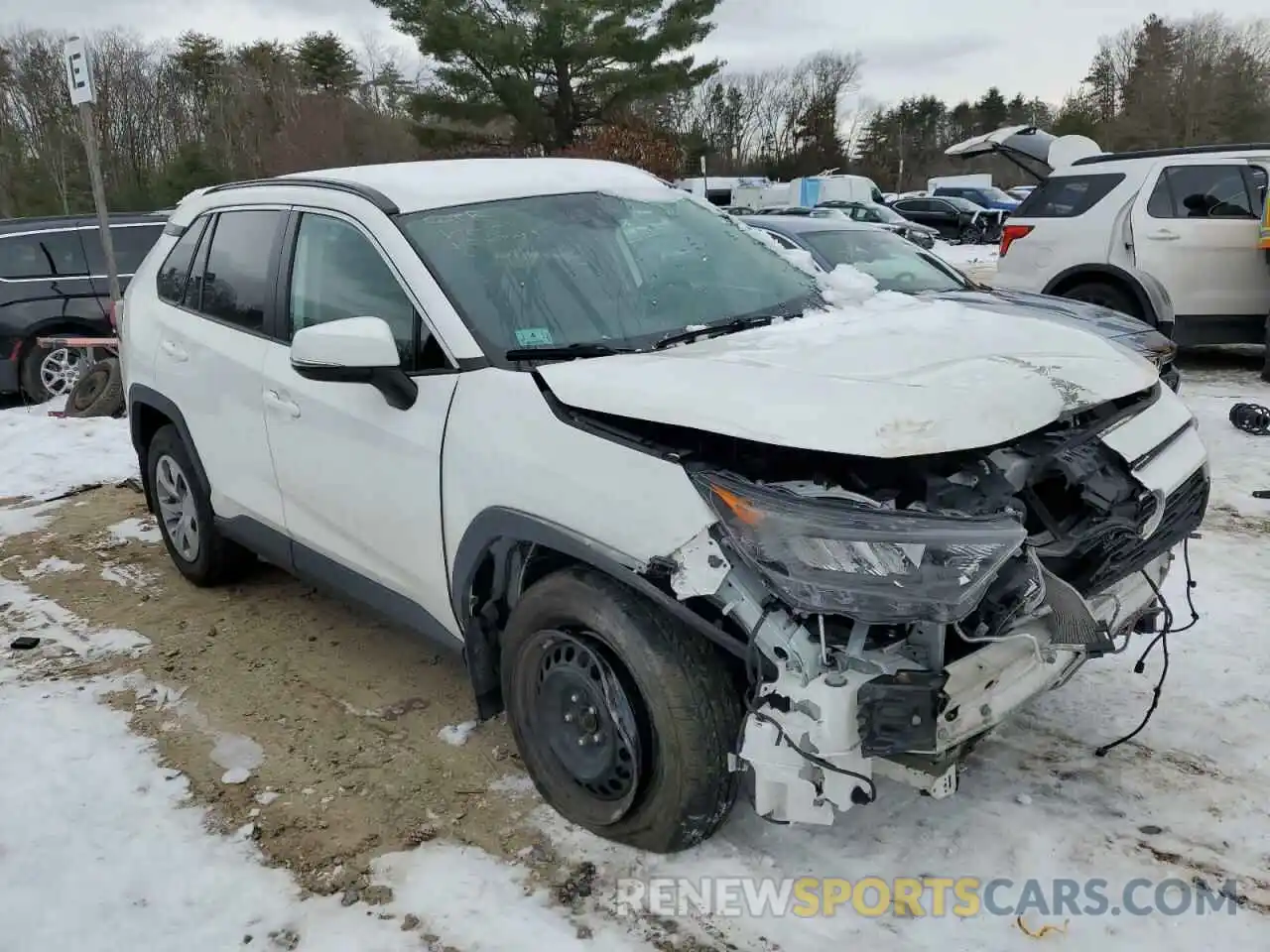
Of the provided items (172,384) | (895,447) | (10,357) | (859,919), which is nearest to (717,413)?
(895,447)

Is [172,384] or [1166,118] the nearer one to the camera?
[172,384]

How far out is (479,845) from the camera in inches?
112

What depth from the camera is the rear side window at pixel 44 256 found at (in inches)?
392

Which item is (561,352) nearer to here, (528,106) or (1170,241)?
(1170,241)

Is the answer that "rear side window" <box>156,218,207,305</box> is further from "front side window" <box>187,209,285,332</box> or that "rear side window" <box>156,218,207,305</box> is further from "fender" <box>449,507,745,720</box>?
"fender" <box>449,507,745,720</box>

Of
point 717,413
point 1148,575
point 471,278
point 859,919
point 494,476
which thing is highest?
point 471,278

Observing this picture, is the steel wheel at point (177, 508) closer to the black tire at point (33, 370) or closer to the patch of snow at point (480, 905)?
the patch of snow at point (480, 905)

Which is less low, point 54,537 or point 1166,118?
point 1166,118

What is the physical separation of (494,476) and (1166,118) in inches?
2237

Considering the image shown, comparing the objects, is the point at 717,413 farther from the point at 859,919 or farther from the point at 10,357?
the point at 10,357

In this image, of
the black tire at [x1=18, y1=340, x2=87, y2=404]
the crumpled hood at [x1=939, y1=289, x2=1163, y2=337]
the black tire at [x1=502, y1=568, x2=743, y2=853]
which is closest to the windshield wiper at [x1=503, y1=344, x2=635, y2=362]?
the black tire at [x1=502, y1=568, x2=743, y2=853]

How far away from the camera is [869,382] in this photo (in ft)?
8.01

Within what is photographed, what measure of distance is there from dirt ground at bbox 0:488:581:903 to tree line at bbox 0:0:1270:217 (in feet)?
83.7

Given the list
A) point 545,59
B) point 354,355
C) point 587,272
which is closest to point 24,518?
point 354,355
